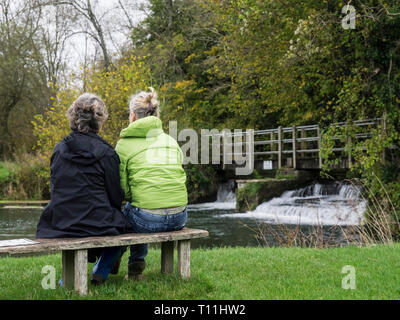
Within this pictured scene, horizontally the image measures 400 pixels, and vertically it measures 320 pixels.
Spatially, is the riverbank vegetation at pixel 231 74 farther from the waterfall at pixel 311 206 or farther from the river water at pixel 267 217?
the river water at pixel 267 217

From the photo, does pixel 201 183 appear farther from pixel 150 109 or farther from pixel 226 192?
pixel 150 109

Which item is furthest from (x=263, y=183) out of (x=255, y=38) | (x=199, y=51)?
(x=199, y=51)

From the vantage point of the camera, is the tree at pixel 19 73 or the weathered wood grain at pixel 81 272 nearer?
the weathered wood grain at pixel 81 272

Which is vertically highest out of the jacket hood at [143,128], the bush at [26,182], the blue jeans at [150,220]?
the jacket hood at [143,128]

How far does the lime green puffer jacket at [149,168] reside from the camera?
4020mm

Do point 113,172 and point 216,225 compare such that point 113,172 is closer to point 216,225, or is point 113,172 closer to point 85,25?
point 216,225

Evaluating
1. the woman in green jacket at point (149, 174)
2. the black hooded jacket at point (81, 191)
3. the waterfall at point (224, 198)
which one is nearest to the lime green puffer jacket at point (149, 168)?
the woman in green jacket at point (149, 174)

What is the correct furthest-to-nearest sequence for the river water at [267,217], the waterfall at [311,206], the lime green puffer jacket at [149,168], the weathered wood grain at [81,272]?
the waterfall at [311,206]
the river water at [267,217]
the lime green puffer jacket at [149,168]
the weathered wood grain at [81,272]

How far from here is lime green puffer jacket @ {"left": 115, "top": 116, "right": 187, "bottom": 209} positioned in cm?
402

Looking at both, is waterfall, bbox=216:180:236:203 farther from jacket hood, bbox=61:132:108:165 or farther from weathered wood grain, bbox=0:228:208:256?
jacket hood, bbox=61:132:108:165

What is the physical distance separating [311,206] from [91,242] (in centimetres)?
1317

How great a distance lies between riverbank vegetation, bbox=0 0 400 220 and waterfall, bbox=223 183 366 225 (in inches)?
46.2

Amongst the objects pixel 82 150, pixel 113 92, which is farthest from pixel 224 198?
pixel 82 150

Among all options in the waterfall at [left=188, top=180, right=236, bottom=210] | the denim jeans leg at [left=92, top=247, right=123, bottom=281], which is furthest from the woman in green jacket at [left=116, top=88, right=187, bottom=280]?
Answer: the waterfall at [left=188, top=180, right=236, bottom=210]
